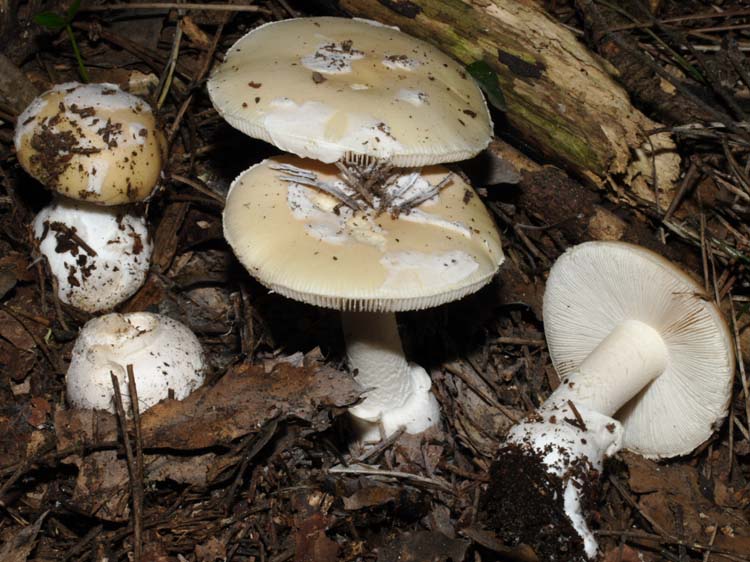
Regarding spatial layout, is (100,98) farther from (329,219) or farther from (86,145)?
(329,219)

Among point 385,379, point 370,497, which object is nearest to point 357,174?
point 385,379

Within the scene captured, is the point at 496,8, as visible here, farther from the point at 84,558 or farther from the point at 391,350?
the point at 84,558

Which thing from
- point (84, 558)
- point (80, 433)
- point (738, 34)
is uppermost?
point (738, 34)

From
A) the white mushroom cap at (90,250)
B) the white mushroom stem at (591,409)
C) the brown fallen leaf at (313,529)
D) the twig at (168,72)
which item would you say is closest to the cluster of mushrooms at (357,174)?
the brown fallen leaf at (313,529)

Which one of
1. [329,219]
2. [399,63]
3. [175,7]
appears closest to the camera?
[329,219]

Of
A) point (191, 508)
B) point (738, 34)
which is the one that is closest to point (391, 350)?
point (191, 508)
